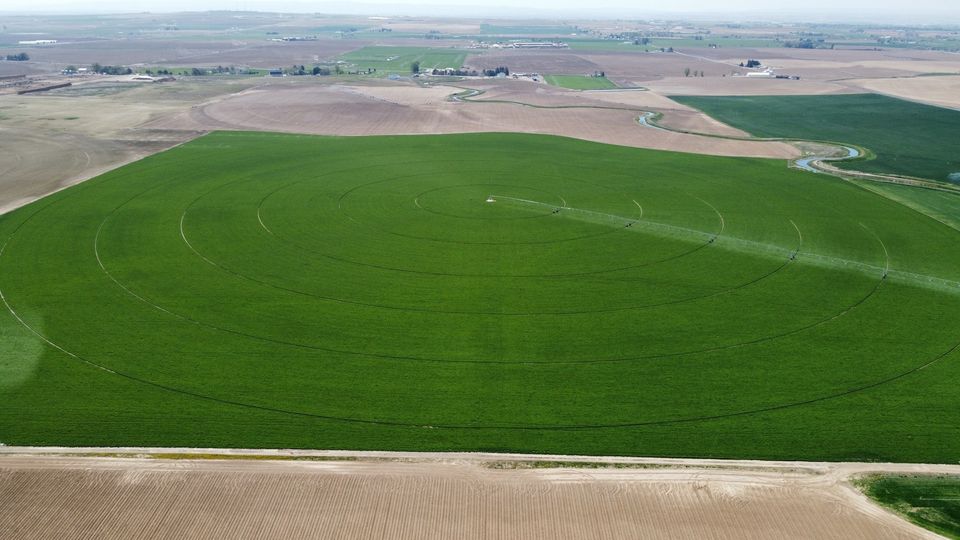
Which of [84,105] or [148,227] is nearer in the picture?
[148,227]

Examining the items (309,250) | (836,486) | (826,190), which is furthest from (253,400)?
(826,190)

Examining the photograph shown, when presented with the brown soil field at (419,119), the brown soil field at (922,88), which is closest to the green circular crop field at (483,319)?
the brown soil field at (419,119)

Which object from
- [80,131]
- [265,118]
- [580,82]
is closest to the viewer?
[80,131]

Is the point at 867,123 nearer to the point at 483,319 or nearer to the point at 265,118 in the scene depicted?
the point at 483,319

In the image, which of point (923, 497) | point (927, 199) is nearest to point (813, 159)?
point (927, 199)

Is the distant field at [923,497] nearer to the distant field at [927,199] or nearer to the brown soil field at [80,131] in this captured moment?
the distant field at [927,199]

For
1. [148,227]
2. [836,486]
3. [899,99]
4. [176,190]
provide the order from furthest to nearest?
[899,99]
[176,190]
[148,227]
[836,486]

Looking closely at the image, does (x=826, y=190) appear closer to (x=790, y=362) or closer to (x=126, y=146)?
(x=790, y=362)
